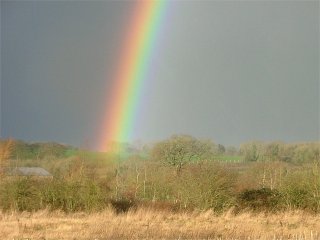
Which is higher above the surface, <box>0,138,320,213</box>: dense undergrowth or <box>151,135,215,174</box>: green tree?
<box>151,135,215,174</box>: green tree

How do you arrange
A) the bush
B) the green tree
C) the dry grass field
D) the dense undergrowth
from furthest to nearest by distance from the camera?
the green tree → the bush → the dense undergrowth → the dry grass field

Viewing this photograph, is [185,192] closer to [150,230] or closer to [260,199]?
[260,199]

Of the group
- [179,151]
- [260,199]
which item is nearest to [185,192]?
[260,199]

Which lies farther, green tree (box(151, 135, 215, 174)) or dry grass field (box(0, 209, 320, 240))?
green tree (box(151, 135, 215, 174))

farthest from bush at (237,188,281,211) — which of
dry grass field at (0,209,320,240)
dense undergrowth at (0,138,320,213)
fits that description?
dry grass field at (0,209,320,240)

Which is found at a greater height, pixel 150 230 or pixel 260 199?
pixel 260 199

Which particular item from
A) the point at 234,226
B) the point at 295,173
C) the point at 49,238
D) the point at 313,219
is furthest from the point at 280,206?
the point at 49,238

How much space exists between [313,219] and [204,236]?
10.9 metres

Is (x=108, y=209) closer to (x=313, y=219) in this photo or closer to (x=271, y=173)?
(x=313, y=219)

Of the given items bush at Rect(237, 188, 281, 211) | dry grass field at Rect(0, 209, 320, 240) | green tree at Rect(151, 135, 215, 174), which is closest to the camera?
dry grass field at Rect(0, 209, 320, 240)

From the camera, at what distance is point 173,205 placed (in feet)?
103

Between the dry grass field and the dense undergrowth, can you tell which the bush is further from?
the dry grass field

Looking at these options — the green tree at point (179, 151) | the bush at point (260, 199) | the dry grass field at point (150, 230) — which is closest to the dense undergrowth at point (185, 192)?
the bush at point (260, 199)

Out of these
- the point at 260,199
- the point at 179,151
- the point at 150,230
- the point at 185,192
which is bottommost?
the point at 150,230
